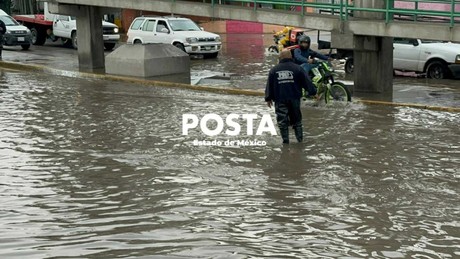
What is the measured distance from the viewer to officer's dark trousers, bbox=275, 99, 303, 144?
513 inches

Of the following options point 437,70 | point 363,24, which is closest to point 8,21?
point 437,70

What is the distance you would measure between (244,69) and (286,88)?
14791mm

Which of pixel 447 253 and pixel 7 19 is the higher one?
pixel 7 19

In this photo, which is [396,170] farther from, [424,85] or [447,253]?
[424,85]

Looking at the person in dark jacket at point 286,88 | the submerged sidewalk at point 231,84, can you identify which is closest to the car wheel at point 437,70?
the submerged sidewalk at point 231,84

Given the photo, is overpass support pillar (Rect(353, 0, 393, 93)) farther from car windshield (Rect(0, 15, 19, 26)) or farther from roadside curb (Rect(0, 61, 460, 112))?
car windshield (Rect(0, 15, 19, 26))

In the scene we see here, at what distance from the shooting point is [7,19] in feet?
119

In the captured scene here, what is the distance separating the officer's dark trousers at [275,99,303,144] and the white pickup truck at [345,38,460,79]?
11.9m

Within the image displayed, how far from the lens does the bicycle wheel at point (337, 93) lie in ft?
57.7

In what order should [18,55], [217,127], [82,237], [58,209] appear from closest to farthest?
[82,237]
[58,209]
[217,127]
[18,55]

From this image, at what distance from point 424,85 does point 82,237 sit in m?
16.2

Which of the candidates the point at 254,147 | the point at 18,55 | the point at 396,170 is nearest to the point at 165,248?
the point at 396,170

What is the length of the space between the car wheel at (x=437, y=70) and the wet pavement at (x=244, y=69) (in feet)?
1.02

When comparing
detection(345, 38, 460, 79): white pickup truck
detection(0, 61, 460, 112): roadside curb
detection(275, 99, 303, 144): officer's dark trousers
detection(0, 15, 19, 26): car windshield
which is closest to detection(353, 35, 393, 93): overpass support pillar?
detection(0, 61, 460, 112): roadside curb
